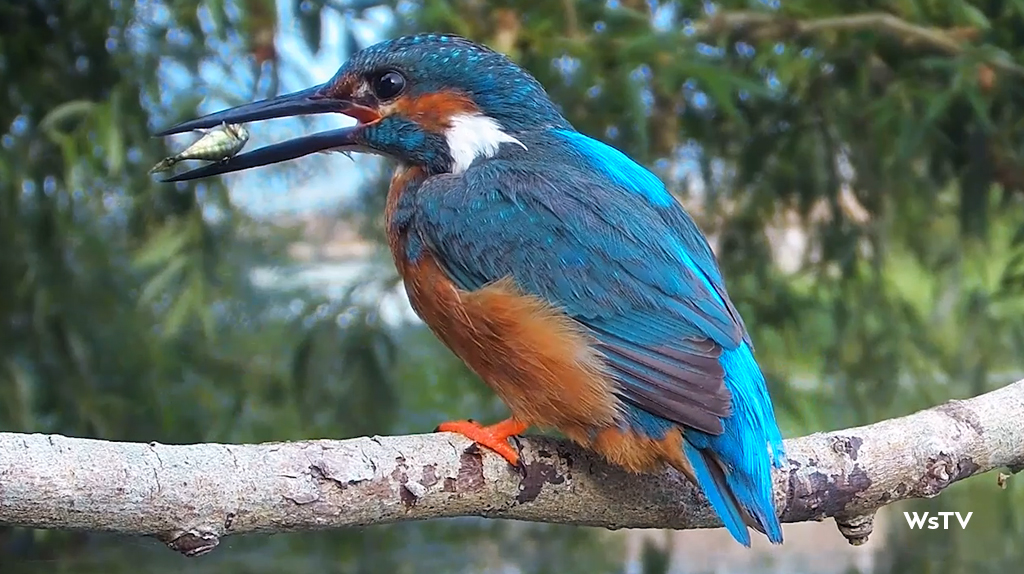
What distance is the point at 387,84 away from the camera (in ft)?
4.36

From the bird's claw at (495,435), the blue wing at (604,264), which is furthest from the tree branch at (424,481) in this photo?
the blue wing at (604,264)

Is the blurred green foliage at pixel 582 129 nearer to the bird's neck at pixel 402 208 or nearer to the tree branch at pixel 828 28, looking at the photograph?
the tree branch at pixel 828 28

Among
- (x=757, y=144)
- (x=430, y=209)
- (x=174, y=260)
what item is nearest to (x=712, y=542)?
(x=757, y=144)

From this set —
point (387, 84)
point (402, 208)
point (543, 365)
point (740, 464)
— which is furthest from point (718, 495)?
point (387, 84)

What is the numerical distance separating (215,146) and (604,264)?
0.48 metres

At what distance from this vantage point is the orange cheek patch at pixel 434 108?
1.32 meters

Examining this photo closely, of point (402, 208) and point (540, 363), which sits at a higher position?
point (402, 208)

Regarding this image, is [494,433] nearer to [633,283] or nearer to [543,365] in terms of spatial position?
[543,365]

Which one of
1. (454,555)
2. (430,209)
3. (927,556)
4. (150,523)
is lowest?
(927,556)

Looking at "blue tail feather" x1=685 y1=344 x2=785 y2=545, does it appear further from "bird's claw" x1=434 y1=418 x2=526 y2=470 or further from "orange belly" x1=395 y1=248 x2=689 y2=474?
"bird's claw" x1=434 y1=418 x2=526 y2=470

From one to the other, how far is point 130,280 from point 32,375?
36 cm

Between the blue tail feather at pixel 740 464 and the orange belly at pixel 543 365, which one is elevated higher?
the orange belly at pixel 543 365

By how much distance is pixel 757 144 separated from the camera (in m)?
2.08

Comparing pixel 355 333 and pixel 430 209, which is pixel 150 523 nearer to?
pixel 430 209
